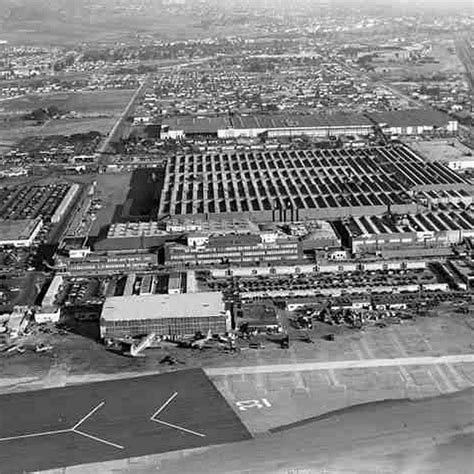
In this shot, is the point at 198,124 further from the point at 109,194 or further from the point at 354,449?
the point at 354,449

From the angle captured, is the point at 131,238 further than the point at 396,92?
No

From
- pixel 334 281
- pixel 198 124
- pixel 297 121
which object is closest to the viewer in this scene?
pixel 334 281

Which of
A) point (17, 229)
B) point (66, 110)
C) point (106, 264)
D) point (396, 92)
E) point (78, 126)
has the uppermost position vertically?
point (106, 264)

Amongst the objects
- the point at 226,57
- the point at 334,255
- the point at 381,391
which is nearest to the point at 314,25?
the point at 226,57

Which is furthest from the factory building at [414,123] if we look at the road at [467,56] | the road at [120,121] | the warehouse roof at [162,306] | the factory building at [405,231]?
the warehouse roof at [162,306]

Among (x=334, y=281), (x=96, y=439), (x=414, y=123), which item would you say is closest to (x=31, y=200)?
(x=334, y=281)
